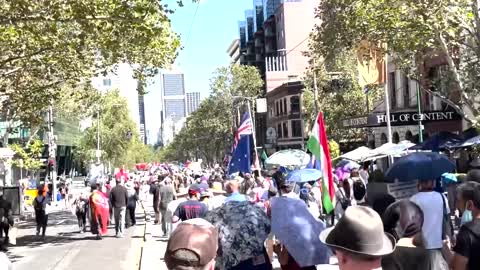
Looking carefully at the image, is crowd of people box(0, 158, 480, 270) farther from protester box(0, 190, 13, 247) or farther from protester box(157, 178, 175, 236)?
protester box(0, 190, 13, 247)

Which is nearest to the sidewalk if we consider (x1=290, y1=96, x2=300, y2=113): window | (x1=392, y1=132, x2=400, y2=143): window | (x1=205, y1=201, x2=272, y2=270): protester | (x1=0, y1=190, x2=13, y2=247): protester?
(x1=0, y1=190, x2=13, y2=247): protester

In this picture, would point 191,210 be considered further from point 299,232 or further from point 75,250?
point 75,250

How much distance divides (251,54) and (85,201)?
4211 inches

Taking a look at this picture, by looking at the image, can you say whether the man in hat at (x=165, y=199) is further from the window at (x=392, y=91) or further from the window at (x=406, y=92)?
the window at (x=392, y=91)

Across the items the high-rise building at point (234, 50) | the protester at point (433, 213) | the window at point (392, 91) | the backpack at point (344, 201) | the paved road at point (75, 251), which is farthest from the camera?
the high-rise building at point (234, 50)

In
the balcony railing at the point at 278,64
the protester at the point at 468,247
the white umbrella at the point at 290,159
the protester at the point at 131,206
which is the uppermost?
the balcony railing at the point at 278,64

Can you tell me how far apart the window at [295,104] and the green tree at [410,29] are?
58941 millimetres

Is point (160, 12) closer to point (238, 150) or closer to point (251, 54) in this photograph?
point (238, 150)

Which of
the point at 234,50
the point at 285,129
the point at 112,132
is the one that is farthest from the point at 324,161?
the point at 234,50

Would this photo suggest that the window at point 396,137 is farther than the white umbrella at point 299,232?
Yes

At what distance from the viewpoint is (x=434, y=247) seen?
5043mm

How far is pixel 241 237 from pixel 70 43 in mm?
10818

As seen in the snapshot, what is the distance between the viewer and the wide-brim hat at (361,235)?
10.2ft

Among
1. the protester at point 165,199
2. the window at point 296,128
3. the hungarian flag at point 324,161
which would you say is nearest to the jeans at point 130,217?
the protester at point 165,199
